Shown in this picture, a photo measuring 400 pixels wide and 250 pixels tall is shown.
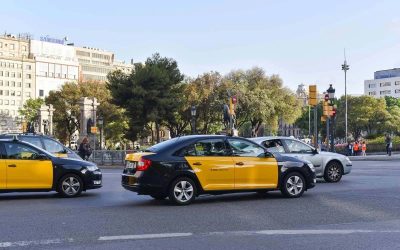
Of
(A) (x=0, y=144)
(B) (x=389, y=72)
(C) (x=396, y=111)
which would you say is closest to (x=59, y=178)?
(A) (x=0, y=144)

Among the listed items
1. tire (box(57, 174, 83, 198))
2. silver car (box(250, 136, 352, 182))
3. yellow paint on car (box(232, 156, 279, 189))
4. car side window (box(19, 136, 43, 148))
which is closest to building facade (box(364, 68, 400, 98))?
silver car (box(250, 136, 352, 182))

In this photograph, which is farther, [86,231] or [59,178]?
[59,178]

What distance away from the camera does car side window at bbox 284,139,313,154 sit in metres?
17.1

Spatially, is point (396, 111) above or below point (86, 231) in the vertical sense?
above

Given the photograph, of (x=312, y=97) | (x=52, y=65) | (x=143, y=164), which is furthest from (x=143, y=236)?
(x=52, y=65)

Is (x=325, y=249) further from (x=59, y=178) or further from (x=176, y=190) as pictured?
(x=59, y=178)

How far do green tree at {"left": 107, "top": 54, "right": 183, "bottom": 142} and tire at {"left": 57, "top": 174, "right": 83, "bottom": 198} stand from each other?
3327 cm

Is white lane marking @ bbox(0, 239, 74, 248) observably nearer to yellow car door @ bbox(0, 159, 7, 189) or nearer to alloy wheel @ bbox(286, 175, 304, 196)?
yellow car door @ bbox(0, 159, 7, 189)

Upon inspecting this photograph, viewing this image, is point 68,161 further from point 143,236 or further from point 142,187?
point 143,236

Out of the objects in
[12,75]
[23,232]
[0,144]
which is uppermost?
[12,75]

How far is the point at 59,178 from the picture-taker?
550 inches

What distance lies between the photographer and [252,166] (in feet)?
40.7

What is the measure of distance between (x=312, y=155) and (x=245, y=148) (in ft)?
18.0

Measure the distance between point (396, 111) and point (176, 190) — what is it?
314 feet
